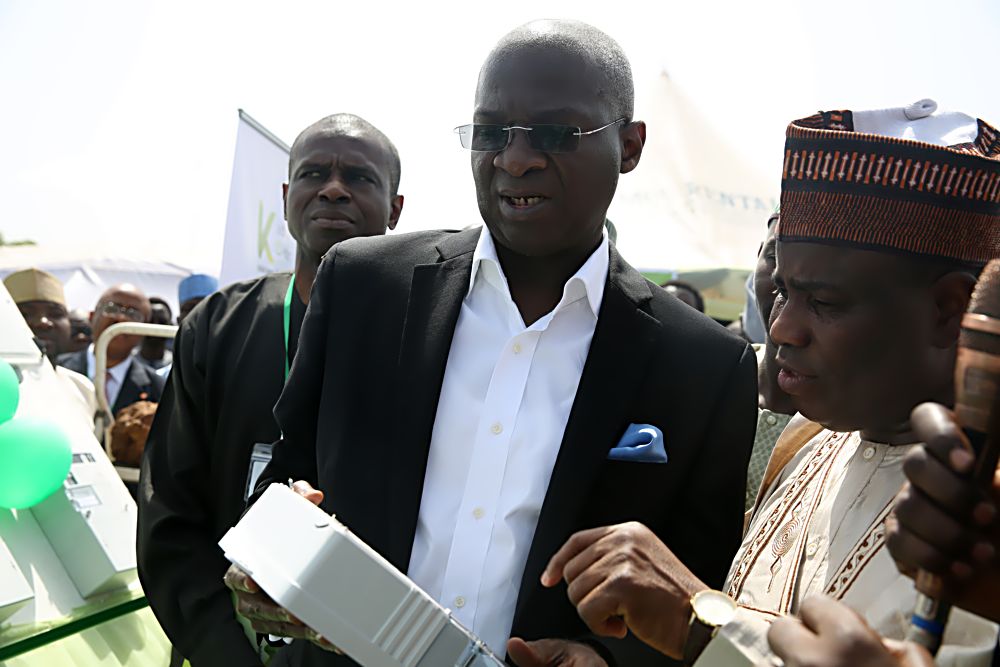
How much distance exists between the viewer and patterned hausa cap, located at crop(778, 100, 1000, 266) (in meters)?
1.65

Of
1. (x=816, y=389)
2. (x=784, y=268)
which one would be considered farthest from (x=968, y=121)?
(x=816, y=389)

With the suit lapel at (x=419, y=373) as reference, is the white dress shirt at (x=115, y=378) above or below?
below

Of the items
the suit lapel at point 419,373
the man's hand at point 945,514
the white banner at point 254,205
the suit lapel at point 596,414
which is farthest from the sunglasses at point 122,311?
the man's hand at point 945,514

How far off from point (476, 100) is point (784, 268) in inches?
36.5

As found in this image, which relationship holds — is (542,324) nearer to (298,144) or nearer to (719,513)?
(719,513)

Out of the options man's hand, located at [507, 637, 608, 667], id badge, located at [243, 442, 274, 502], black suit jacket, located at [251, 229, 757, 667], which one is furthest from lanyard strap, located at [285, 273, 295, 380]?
man's hand, located at [507, 637, 608, 667]

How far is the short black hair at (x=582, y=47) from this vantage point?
7.45 feet

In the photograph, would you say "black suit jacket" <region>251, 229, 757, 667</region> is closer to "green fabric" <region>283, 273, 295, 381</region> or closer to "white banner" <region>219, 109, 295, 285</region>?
"green fabric" <region>283, 273, 295, 381</region>

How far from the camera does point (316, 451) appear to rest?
2305mm

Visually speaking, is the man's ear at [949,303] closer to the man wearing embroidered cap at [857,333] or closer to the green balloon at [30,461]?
the man wearing embroidered cap at [857,333]

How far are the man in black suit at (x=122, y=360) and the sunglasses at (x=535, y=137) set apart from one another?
426cm

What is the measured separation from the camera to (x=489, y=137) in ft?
7.39

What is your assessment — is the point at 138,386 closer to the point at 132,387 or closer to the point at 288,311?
the point at 132,387

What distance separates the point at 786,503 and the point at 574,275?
72 cm
